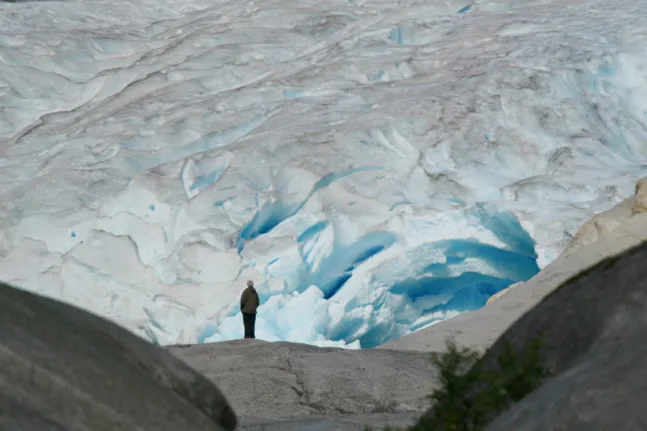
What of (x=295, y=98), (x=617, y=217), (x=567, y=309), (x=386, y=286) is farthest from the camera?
(x=295, y=98)

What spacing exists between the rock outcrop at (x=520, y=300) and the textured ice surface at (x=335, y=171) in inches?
55.6

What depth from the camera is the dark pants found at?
9.65 meters

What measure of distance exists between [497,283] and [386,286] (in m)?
1.52

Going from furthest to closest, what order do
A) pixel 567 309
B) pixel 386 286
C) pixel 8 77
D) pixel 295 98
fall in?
pixel 8 77 → pixel 295 98 → pixel 386 286 → pixel 567 309

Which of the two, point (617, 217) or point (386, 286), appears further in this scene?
point (386, 286)

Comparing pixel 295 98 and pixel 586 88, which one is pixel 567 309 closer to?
pixel 586 88

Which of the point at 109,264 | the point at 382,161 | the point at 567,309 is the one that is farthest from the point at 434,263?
the point at 567,309

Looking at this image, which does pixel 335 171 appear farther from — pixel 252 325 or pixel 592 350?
pixel 592 350

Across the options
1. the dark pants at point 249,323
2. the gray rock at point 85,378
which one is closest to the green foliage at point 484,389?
the gray rock at point 85,378

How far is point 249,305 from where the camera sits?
953cm

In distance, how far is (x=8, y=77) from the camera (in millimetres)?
18094

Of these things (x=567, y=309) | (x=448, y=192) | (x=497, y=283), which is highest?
(x=567, y=309)

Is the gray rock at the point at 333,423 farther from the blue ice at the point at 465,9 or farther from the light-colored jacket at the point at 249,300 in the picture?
the blue ice at the point at 465,9

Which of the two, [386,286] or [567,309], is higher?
[567,309]
